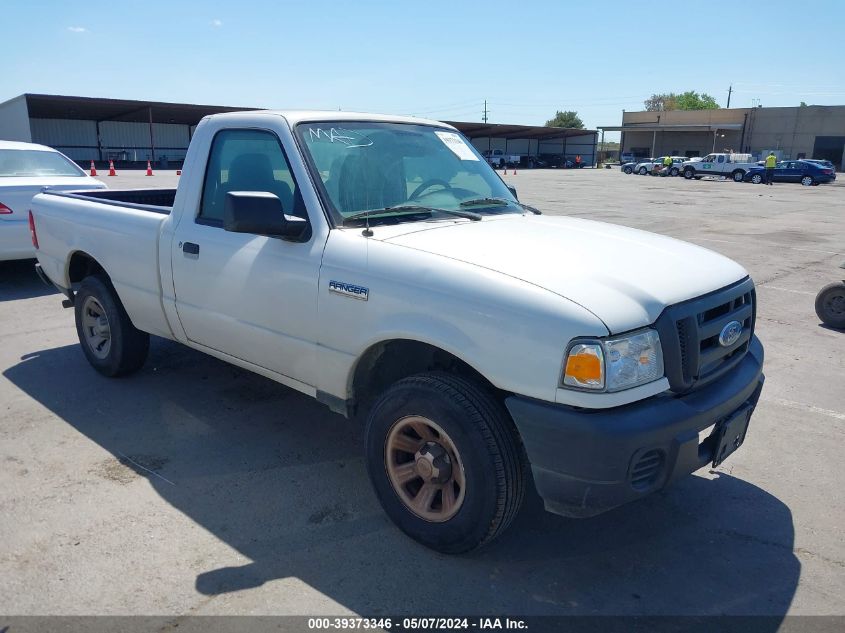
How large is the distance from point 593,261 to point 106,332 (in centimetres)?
396

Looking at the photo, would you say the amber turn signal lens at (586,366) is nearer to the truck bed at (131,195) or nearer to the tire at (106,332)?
the tire at (106,332)

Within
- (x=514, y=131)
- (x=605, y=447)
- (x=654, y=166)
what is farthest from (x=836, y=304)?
(x=514, y=131)

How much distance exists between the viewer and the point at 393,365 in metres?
3.52

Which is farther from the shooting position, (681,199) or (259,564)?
(681,199)

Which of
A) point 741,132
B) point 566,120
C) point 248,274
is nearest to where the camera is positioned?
point 248,274

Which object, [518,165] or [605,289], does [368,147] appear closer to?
[605,289]

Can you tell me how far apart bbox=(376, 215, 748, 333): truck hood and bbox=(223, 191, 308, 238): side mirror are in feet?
1.67

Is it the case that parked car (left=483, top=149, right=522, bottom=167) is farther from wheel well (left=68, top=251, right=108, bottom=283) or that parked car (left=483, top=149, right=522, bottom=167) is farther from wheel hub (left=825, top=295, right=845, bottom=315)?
wheel well (left=68, top=251, right=108, bottom=283)

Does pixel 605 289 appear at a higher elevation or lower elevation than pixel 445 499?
higher

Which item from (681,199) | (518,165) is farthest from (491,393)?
(518,165)

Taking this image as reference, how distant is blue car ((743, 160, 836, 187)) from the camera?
A: 4075 centimetres

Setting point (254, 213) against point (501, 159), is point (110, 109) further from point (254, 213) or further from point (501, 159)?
point (254, 213)

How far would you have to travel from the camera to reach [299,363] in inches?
142

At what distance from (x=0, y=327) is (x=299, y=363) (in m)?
4.80
